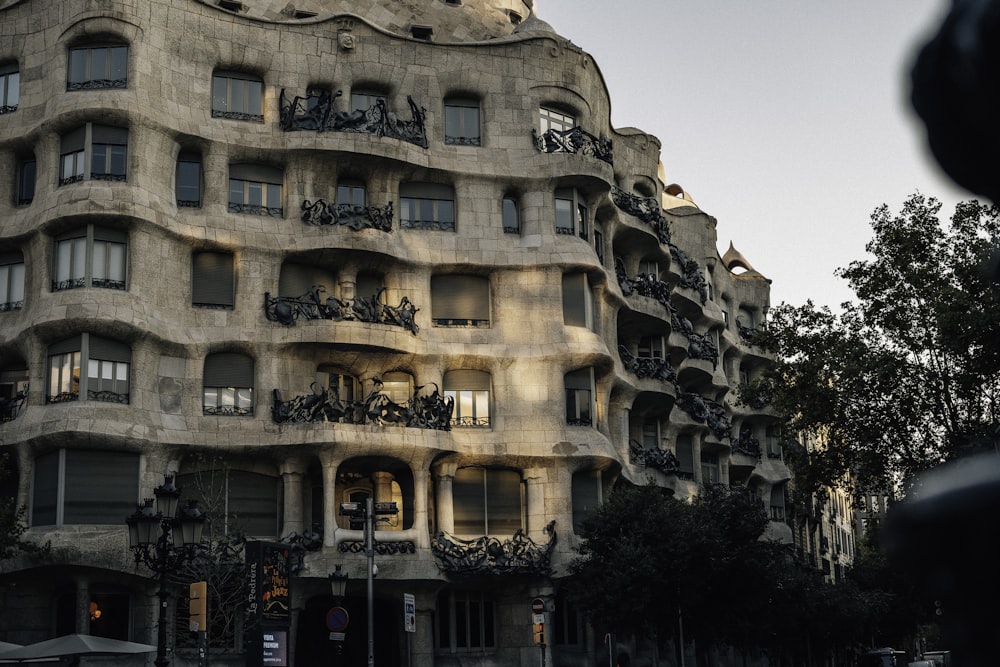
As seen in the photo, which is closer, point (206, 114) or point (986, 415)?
point (986, 415)

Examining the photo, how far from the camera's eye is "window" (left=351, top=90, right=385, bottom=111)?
45.2 meters

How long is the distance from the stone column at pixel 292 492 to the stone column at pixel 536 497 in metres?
7.36

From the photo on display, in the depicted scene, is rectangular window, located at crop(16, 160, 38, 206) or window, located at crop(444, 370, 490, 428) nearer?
rectangular window, located at crop(16, 160, 38, 206)

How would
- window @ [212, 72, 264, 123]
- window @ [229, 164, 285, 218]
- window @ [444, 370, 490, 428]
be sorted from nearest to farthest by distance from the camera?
window @ [229, 164, 285, 218]
window @ [212, 72, 264, 123]
window @ [444, 370, 490, 428]

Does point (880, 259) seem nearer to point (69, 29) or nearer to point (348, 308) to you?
point (348, 308)

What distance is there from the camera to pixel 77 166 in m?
39.9

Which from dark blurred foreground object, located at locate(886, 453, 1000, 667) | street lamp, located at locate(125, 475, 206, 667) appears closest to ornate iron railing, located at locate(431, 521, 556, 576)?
street lamp, located at locate(125, 475, 206, 667)

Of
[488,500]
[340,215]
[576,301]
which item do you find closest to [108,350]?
[340,215]

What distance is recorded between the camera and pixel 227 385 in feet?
135

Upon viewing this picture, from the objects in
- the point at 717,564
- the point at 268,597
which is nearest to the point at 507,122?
the point at 717,564

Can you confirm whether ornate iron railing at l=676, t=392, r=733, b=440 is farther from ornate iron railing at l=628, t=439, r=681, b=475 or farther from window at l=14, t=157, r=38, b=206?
window at l=14, t=157, r=38, b=206

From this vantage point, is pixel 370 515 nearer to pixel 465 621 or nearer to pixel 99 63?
pixel 465 621

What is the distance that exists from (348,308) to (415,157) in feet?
18.5

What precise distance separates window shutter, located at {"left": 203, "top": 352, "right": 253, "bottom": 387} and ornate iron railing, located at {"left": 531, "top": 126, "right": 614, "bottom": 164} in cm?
1236
